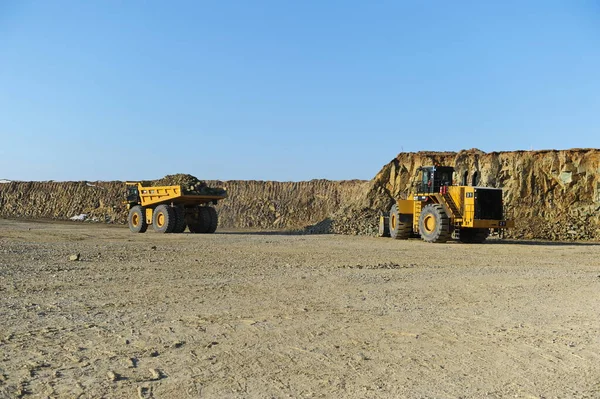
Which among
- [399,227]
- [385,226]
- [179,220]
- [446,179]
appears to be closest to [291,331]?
[446,179]

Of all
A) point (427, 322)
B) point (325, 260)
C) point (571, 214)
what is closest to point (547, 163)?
point (571, 214)

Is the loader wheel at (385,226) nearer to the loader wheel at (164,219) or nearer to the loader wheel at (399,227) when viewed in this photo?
the loader wheel at (399,227)

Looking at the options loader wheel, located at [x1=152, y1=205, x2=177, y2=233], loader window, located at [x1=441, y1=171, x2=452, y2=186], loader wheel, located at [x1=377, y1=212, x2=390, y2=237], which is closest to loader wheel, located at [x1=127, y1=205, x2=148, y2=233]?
loader wheel, located at [x1=152, y1=205, x2=177, y2=233]

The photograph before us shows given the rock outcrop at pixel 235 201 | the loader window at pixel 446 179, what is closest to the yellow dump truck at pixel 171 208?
the loader window at pixel 446 179

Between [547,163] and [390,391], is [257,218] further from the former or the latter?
[390,391]

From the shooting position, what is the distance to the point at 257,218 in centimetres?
4622

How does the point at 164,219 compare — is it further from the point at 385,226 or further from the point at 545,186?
the point at 545,186

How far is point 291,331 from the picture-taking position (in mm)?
7191

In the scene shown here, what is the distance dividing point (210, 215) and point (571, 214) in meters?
16.6

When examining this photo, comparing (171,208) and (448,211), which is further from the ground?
(448,211)

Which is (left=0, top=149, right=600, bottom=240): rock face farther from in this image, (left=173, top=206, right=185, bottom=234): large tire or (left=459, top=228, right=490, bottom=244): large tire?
(left=173, top=206, right=185, bottom=234): large tire

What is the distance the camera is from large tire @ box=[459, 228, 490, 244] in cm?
2402

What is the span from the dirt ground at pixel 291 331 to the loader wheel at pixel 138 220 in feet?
49.5

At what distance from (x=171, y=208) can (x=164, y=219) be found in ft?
1.88
